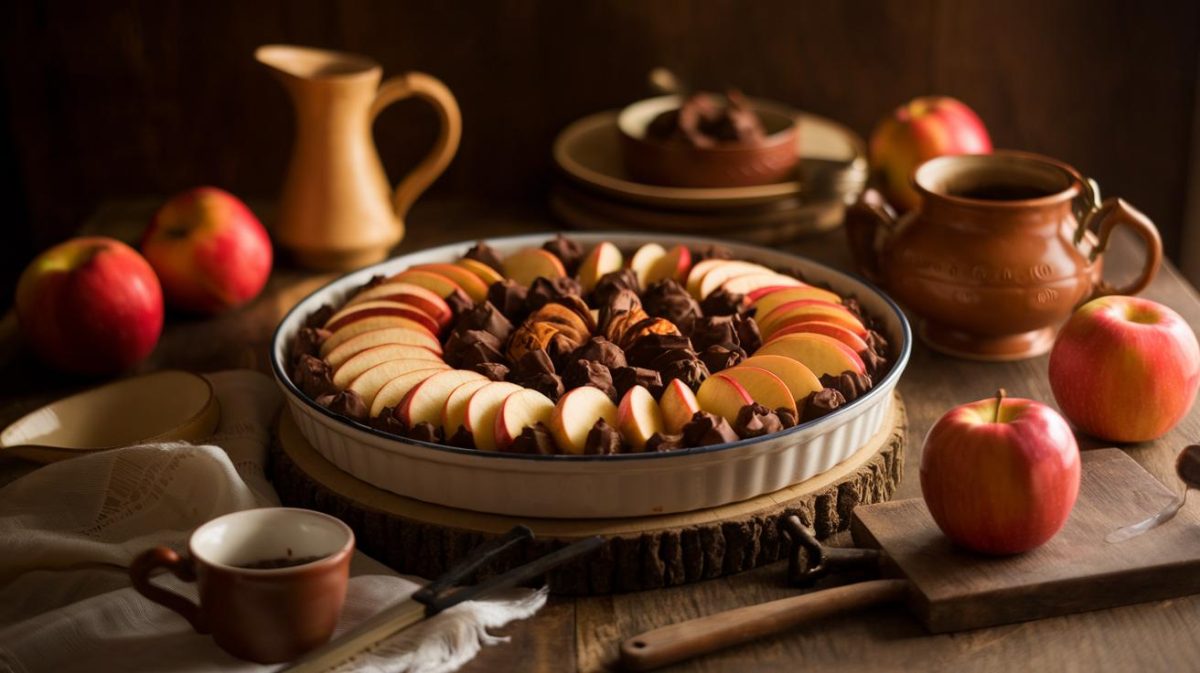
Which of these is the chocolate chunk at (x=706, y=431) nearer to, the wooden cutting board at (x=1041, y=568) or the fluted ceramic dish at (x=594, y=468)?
the fluted ceramic dish at (x=594, y=468)

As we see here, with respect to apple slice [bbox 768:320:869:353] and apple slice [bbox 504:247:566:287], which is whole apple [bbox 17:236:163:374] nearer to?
apple slice [bbox 504:247:566:287]

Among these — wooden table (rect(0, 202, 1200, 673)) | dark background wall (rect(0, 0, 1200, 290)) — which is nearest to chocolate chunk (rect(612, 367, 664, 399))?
wooden table (rect(0, 202, 1200, 673))

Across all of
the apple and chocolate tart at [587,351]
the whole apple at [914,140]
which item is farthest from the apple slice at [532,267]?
the whole apple at [914,140]

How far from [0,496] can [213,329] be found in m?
0.55

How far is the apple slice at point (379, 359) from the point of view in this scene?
4.60ft

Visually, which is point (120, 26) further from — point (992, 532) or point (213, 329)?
point (992, 532)

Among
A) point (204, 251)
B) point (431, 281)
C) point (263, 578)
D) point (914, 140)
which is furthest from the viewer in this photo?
point (914, 140)

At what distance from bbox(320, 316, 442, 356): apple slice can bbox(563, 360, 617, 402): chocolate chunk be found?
7.8 inches

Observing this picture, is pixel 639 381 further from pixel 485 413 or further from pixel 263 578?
pixel 263 578

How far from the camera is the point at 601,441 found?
1.22 m

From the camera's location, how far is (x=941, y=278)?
5.43 ft

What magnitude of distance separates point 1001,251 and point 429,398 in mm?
750

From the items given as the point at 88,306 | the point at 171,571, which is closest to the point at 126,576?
the point at 171,571

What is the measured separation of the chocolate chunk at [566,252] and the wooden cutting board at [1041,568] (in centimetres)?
60
